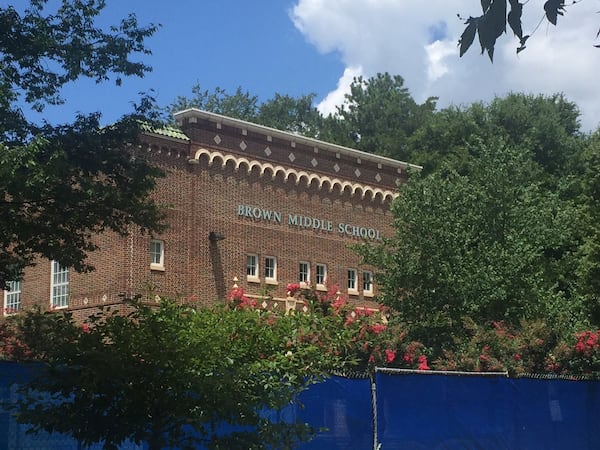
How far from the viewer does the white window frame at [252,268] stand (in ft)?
107

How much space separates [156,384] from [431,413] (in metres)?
5.35

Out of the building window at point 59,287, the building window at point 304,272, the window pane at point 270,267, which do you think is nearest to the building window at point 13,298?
the building window at point 59,287

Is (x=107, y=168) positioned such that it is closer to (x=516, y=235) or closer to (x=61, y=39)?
(x=61, y=39)

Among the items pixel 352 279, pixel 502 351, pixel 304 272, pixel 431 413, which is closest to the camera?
pixel 431 413

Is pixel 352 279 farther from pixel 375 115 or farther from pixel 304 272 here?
pixel 375 115

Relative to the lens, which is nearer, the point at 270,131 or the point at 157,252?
the point at 157,252

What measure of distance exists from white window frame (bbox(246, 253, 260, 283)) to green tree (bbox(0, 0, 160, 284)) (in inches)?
Result: 706

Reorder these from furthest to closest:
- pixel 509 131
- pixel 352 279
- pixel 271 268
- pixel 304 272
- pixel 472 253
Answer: pixel 509 131 < pixel 352 279 < pixel 304 272 < pixel 271 268 < pixel 472 253

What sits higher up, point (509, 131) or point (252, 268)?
point (509, 131)

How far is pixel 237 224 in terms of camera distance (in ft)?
106

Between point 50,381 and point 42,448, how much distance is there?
1.28m

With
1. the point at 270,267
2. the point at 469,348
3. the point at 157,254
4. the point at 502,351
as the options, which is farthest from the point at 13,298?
the point at 502,351

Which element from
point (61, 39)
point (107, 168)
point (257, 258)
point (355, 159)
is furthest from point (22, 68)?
point (355, 159)

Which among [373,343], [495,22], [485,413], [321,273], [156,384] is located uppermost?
[321,273]
